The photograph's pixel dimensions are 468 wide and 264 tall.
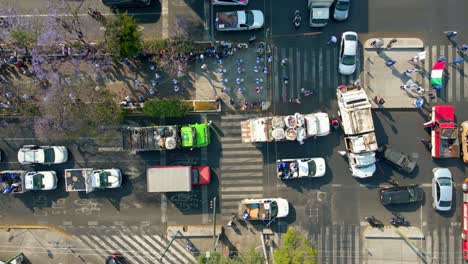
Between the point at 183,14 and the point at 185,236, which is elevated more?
the point at 183,14

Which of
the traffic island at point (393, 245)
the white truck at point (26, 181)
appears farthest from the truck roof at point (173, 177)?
the traffic island at point (393, 245)

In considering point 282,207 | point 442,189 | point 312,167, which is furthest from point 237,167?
point 442,189

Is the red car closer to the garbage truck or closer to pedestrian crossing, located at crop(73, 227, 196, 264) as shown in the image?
the garbage truck

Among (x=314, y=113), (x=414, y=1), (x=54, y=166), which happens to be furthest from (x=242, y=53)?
(x=54, y=166)

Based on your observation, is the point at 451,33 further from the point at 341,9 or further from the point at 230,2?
the point at 230,2

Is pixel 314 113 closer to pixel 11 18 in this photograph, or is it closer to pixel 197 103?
pixel 197 103

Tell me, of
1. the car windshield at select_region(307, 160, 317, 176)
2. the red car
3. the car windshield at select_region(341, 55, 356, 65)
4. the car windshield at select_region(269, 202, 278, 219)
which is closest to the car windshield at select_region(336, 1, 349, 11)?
the car windshield at select_region(341, 55, 356, 65)

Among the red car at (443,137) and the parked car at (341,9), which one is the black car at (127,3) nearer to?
the parked car at (341,9)
